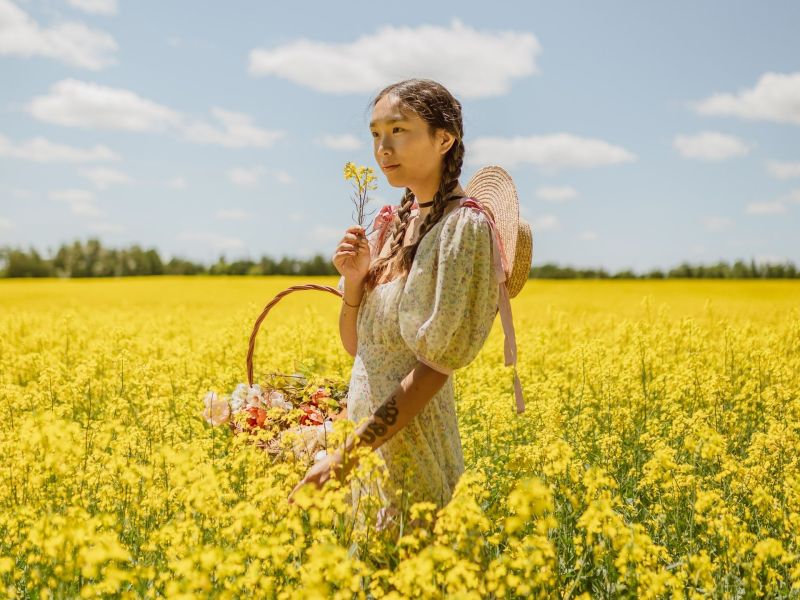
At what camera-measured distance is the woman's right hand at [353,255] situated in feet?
8.82

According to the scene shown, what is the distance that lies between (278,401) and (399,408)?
1.84 m

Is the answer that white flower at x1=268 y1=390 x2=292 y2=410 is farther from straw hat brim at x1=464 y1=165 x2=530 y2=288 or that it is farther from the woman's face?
the woman's face

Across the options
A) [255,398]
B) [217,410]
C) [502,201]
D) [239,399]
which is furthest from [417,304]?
[217,410]

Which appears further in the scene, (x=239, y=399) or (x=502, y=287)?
(x=239, y=399)

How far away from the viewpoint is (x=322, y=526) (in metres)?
2.66

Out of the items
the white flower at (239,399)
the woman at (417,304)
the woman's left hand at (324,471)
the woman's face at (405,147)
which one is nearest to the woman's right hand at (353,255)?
the woman at (417,304)

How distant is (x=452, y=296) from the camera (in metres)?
2.43

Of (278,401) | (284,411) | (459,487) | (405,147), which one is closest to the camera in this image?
(459,487)

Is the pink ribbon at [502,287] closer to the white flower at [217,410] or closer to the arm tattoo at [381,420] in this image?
the arm tattoo at [381,420]

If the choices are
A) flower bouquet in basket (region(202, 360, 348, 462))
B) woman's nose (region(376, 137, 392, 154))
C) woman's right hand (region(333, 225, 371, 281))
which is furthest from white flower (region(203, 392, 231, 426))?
woman's nose (region(376, 137, 392, 154))

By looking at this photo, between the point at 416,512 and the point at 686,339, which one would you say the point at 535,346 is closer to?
the point at 686,339

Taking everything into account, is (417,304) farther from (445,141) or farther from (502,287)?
(445,141)

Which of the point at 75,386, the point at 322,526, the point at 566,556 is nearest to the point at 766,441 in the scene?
the point at 566,556

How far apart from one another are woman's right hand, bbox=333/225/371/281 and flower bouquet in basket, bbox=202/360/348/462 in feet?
3.08
